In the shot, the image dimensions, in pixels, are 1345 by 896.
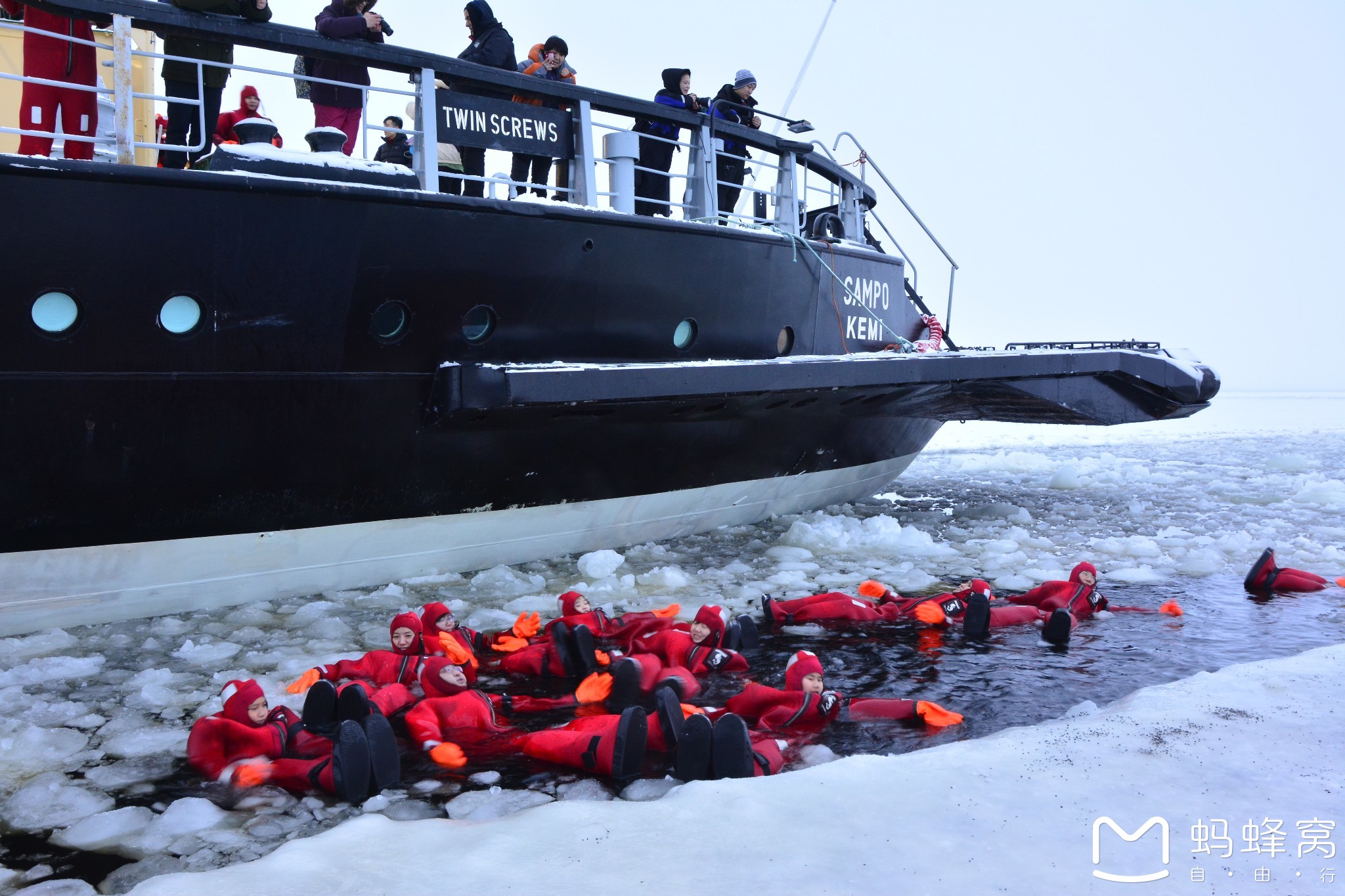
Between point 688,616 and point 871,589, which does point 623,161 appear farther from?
point 871,589

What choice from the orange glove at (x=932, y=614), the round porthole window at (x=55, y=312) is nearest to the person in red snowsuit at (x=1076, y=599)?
the orange glove at (x=932, y=614)

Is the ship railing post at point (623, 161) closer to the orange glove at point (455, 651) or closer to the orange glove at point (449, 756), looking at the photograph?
the orange glove at point (455, 651)

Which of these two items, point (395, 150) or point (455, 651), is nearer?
point (455, 651)

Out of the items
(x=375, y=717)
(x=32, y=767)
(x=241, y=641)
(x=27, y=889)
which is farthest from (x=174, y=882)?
(x=241, y=641)

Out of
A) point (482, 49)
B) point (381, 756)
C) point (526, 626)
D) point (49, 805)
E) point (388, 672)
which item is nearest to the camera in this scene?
point (49, 805)

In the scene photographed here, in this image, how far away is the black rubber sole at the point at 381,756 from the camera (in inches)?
107

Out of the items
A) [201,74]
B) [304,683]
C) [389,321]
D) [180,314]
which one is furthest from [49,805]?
[201,74]

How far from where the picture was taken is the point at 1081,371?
260 inches

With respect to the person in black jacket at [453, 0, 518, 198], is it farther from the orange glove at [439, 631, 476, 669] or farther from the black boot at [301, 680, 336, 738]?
the black boot at [301, 680, 336, 738]

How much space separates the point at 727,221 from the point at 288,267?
288 cm

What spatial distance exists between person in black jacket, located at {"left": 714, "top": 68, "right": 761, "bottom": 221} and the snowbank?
4.46 meters

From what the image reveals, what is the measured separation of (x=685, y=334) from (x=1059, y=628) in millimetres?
2644

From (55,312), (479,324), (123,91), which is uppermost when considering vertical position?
(123,91)

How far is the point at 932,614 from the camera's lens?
4.64m
